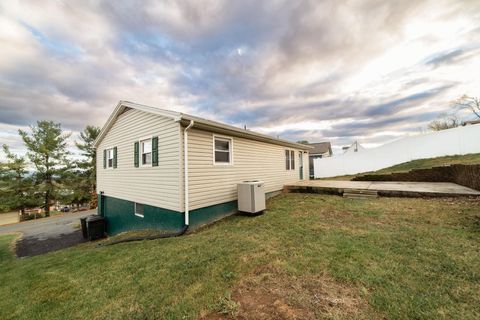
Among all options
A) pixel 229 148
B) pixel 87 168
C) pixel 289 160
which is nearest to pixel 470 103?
pixel 289 160

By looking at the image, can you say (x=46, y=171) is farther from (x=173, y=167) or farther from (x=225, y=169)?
(x=225, y=169)

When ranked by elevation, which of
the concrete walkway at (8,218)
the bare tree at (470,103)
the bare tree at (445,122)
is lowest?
the concrete walkway at (8,218)

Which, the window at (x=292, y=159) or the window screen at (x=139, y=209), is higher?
the window at (x=292, y=159)

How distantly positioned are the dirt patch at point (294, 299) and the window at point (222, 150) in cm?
456

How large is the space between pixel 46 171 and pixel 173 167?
22904 millimetres

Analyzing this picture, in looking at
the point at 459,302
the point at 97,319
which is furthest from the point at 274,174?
the point at 97,319

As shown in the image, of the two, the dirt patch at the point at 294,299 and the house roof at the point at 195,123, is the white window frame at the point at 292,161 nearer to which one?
the house roof at the point at 195,123

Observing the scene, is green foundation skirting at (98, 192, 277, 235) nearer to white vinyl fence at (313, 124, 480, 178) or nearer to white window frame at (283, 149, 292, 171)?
white window frame at (283, 149, 292, 171)

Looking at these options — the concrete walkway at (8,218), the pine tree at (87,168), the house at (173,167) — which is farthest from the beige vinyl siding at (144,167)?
Answer: the concrete walkway at (8,218)

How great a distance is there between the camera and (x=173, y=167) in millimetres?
5871

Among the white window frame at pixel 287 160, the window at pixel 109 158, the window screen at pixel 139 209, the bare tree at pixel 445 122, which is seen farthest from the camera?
the bare tree at pixel 445 122

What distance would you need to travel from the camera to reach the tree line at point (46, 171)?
18.5 meters

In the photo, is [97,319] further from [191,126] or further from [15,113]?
[15,113]

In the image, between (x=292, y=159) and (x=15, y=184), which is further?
(x=15, y=184)
